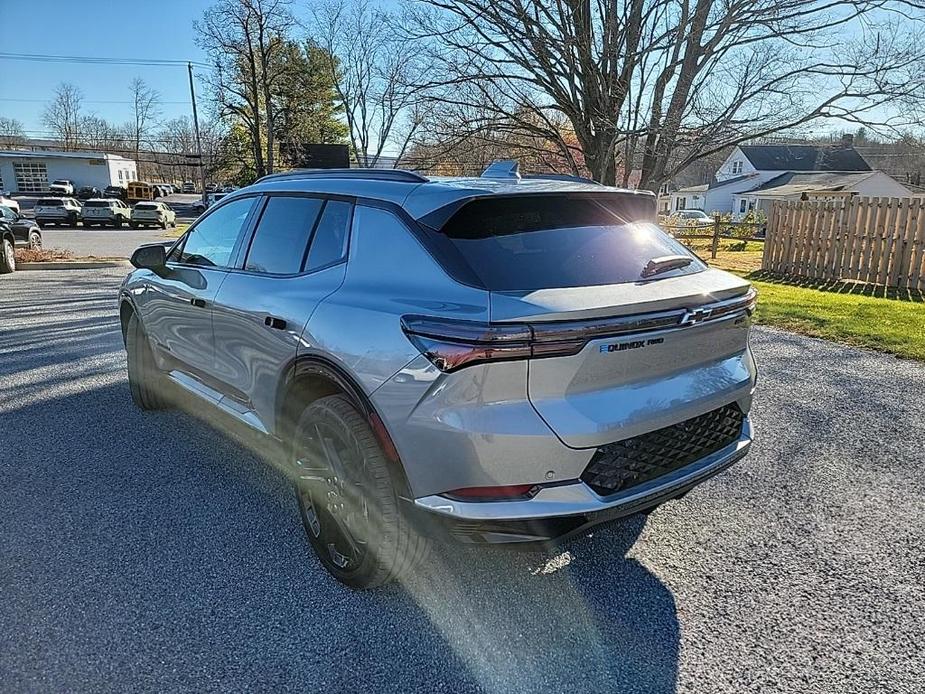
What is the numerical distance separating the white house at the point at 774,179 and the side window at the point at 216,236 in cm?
4515

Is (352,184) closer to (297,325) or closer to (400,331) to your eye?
(297,325)

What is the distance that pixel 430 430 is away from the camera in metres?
2.08

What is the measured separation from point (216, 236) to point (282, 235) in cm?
90

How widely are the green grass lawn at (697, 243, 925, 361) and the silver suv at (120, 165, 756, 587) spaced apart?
17.1 feet

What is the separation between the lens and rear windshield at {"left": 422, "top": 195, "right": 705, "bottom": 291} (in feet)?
7.41

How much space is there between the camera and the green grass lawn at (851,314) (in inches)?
270

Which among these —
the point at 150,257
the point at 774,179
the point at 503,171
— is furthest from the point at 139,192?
the point at 503,171

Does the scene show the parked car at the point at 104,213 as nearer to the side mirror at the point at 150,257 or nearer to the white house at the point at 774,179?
the side mirror at the point at 150,257

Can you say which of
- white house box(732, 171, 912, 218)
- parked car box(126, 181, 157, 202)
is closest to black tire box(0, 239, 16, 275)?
parked car box(126, 181, 157, 202)

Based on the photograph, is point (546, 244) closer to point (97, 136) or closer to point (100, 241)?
point (100, 241)

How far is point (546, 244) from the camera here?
2443mm

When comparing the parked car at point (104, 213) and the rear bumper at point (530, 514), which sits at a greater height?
the parked car at point (104, 213)

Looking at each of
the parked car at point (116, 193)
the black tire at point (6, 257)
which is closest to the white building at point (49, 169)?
the parked car at point (116, 193)

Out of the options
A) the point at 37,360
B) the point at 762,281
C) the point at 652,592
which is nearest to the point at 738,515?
the point at 652,592
